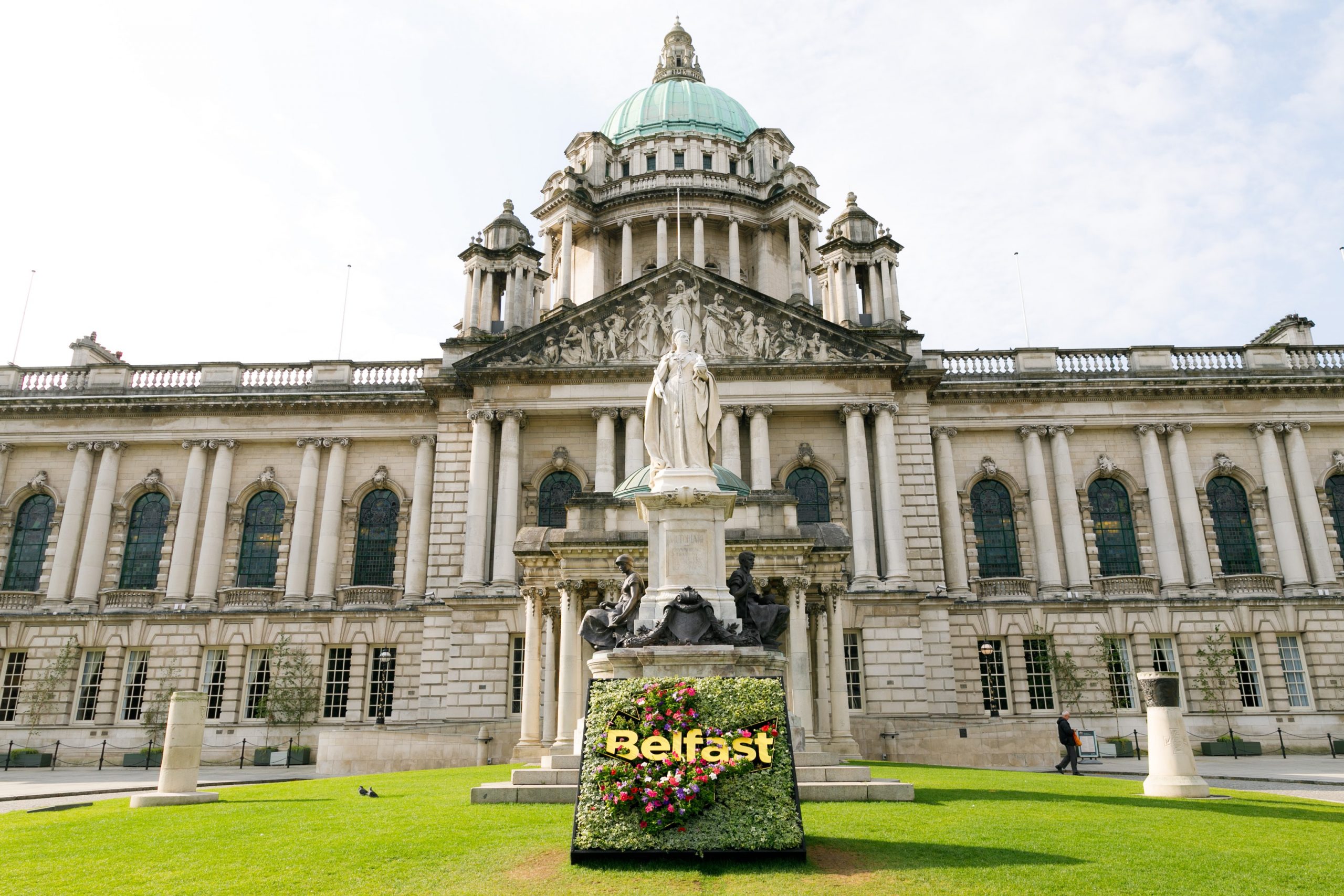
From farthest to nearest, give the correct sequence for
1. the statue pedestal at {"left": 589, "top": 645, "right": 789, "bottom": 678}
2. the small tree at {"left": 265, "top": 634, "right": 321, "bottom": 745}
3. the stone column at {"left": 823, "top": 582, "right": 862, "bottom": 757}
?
the small tree at {"left": 265, "top": 634, "right": 321, "bottom": 745}, the stone column at {"left": 823, "top": 582, "right": 862, "bottom": 757}, the statue pedestal at {"left": 589, "top": 645, "right": 789, "bottom": 678}

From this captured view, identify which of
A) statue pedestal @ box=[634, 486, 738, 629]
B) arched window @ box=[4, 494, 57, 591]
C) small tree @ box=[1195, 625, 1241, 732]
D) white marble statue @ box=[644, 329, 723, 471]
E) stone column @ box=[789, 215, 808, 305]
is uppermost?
stone column @ box=[789, 215, 808, 305]

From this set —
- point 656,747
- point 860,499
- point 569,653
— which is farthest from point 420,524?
point 656,747

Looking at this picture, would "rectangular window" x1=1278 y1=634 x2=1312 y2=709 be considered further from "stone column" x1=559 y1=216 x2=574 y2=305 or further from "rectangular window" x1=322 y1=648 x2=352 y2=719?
"rectangular window" x1=322 y1=648 x2=352 y2=719

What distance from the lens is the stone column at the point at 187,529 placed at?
38.6 metres

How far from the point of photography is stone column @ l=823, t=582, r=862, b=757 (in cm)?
2328

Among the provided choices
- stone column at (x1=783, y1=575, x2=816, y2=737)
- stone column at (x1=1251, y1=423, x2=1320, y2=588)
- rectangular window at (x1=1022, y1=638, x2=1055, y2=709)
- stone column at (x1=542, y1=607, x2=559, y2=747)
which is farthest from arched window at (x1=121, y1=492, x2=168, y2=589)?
stone column at (x1=1251, y1=423, x2=1320, y2=588)

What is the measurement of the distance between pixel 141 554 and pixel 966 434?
116ft

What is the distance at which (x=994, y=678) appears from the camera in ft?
122

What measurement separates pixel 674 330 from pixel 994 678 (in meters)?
18.6

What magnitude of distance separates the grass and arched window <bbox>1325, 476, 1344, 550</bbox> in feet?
95.4

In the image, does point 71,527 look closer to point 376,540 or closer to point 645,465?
point 376,540

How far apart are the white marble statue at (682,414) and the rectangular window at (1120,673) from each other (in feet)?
95.6

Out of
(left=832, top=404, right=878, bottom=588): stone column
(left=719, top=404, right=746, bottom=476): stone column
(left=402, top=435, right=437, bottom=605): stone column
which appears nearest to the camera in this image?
(left=832, top=404, right=878, bottom=588): stone column

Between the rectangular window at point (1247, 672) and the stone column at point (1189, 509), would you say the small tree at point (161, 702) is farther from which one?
the rectangular window at point (1247, 672)
